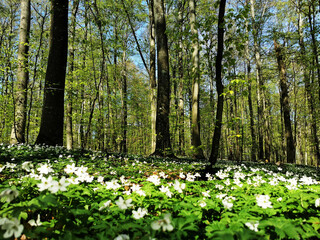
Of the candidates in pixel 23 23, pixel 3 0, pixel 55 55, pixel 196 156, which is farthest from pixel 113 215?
pixel 3 0

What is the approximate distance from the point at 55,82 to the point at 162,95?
4.30 metres

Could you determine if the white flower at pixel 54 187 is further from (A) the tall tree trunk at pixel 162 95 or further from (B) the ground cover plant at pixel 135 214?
(A) the tall tree trunk at pixel 162 95

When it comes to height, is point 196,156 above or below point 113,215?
below

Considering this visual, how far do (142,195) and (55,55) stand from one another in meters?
7.21

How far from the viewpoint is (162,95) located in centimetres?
817

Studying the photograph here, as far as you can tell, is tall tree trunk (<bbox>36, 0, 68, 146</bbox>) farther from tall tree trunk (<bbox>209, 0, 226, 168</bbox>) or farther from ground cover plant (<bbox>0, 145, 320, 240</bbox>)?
tall tree trunk (<bbox>209, 0, 226, 168</bbox>)

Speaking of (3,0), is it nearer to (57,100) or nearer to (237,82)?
(57,100)

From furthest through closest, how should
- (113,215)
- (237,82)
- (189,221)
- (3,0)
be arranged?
(3,0) < (237,82) < (113,215) < (189,221)

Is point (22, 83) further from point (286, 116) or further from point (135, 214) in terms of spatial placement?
point (286, 116)

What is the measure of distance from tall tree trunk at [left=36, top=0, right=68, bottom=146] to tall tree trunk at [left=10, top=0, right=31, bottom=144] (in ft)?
4.58

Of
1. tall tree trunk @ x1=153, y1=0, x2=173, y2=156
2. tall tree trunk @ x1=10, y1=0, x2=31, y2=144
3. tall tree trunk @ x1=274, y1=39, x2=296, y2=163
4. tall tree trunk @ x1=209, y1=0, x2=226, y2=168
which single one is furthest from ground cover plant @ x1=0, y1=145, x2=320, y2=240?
tall tree trunk @ x1=274, y1=39, x2=296, y2=163

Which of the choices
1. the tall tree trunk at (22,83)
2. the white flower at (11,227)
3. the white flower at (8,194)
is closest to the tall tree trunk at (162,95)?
the tall tree trunk at (22,83)

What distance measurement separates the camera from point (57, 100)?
7.14 meters

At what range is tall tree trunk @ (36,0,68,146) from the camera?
274 inches
